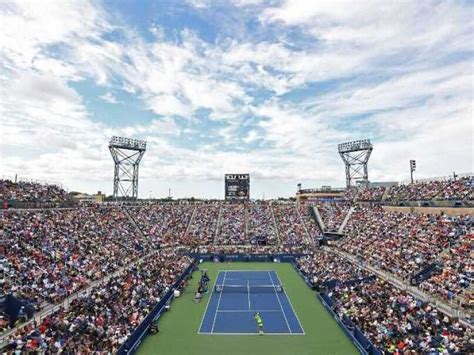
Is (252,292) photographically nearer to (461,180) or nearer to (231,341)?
(231,341)

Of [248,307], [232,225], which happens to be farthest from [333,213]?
[248,307]

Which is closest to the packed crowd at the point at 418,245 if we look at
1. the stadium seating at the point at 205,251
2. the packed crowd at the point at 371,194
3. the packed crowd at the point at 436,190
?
the stadium seating at the point at 205,251

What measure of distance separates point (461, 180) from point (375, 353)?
25636 mm

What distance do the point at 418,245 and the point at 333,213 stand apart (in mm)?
21912

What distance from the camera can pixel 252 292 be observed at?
92.5ft

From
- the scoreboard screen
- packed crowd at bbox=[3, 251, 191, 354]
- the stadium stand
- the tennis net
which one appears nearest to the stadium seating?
packed crowd at bbox=[3, 251, 191, 354]

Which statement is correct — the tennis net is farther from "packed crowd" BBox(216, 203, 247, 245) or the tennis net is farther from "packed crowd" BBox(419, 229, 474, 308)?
"packed crowd" BBox(216, 203, 247, 245)

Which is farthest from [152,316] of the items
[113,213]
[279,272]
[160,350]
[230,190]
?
[230,190]

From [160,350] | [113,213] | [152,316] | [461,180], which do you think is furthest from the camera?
[113,213]

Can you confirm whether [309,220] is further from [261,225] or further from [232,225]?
[232,225]

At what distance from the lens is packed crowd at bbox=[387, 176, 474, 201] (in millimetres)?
33219

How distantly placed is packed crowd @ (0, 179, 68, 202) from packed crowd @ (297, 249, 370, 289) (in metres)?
25.0

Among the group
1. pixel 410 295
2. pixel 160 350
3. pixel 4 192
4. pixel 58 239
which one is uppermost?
pixel 4 192

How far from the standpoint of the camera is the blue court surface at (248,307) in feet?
67.4
